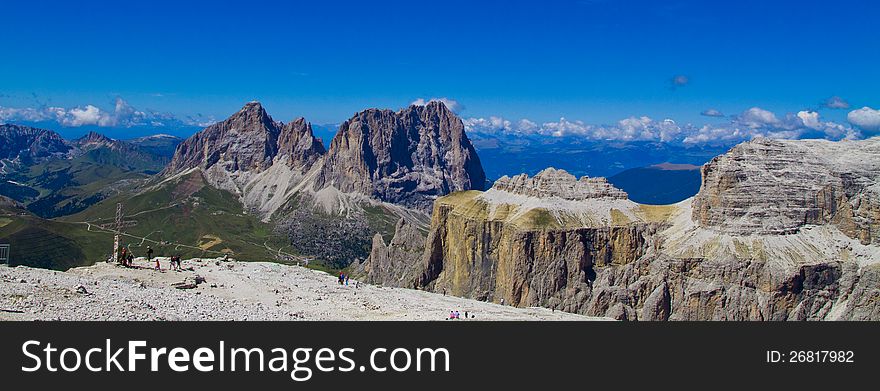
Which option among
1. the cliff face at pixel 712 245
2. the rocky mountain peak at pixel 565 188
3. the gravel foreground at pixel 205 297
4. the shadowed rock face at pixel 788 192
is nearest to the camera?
the gravel foreground at pixel 205 297

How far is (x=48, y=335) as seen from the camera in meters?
33.9

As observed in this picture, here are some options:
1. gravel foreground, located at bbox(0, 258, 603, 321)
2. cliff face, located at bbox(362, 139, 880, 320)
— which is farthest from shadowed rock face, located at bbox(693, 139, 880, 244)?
gravel foreground, located at bbox(0, 258, 603, 321)

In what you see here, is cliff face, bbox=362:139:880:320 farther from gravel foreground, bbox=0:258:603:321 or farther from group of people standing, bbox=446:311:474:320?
group of people standing, bbox=446:311:474:320

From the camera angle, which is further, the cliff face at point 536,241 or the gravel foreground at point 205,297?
the cliff face at point 536,241

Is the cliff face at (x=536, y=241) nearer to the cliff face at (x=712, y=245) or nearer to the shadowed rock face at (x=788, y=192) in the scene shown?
the cliff face at (x=712, y=245)

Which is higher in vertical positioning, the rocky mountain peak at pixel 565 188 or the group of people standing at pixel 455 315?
the rocky mountain peak at pixel 565 188

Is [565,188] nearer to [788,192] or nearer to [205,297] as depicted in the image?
[788,192]

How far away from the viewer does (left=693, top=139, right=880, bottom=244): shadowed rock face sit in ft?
466

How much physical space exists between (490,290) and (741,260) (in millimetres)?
59655

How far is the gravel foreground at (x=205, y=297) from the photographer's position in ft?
150

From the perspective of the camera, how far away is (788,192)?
14562cm

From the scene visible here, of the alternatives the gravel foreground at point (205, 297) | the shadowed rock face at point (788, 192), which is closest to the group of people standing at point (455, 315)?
the gravel foreground at point (205, 297)

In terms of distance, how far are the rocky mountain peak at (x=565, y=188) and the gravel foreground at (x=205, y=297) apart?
301 feet

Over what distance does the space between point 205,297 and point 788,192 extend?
5193 inches
